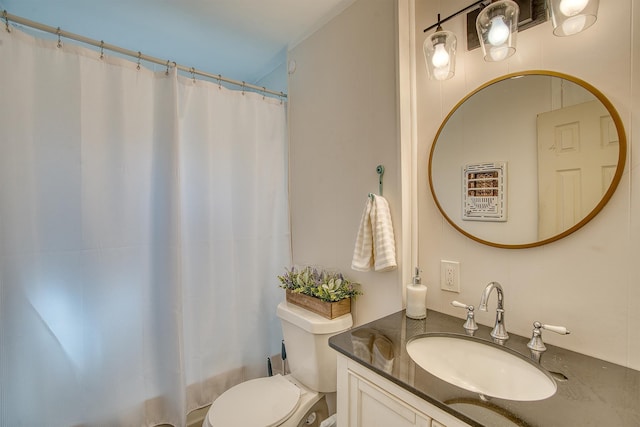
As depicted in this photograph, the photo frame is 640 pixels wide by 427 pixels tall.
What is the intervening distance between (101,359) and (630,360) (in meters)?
2.03

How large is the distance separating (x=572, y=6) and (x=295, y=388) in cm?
176

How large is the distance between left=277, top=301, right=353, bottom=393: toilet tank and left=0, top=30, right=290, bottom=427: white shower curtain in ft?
1.60

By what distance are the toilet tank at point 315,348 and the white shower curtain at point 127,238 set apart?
1.60 feet

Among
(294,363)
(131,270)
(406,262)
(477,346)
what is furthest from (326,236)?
(131,270)

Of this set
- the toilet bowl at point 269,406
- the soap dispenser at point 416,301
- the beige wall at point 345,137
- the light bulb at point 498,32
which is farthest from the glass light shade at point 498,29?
the toilet bowl at point 269,406

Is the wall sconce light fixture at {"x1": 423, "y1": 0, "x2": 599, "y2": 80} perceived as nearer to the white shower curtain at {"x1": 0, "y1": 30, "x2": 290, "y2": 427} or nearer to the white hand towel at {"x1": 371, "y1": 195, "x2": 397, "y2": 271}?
the white hand towel at {"x1": 371, "y1": 195, "x2": 397, "y2": 271}

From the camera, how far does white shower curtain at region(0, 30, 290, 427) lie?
121cm

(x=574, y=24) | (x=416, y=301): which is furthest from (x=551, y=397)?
(x=574, y=24)

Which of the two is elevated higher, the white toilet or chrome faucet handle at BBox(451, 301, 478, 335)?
chrome faucet handle at BBox(451, 301, 478, 335)

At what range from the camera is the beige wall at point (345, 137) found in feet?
4.26

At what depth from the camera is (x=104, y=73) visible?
1.37 metres

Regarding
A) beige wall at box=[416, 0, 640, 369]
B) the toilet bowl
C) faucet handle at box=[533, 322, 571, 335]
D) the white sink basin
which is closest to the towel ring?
beige wall at box=[416, 0, 640, 369]

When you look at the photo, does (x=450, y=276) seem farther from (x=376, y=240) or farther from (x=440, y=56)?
(x=440, y=56)

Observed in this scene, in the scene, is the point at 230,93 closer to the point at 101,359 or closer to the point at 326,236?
the point at 326,236
